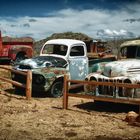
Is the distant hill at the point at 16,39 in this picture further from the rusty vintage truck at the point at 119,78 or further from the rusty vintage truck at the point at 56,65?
the rusty vintage truck at the point at 119,78

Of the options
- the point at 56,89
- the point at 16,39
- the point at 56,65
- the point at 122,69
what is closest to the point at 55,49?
the point at 56,65

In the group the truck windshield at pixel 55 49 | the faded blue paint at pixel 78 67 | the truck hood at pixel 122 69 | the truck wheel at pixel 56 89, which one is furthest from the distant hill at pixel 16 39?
the truck hood at pixel 122 69

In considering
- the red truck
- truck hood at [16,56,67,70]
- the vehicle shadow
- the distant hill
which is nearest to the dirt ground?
the vehicle shadow

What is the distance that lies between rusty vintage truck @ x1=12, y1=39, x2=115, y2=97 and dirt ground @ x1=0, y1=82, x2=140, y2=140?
831 millimetres

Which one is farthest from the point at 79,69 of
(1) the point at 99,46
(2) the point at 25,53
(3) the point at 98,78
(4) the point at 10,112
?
(1) the point at 99,46

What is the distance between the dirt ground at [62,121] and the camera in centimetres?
791

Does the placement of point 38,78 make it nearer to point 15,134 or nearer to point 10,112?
point 10,112

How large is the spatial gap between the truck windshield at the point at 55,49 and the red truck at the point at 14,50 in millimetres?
6749

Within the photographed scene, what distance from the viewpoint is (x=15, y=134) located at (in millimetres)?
7910

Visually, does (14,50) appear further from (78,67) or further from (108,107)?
(108,107)

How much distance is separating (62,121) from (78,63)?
551 cm

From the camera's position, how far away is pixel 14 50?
882 inches

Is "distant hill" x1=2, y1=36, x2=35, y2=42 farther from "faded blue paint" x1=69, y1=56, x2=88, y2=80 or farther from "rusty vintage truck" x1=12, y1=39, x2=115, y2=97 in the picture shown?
"faded blue paint" x1=69, y1=56, x2=88, y2=80

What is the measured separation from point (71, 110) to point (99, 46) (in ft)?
63.7
